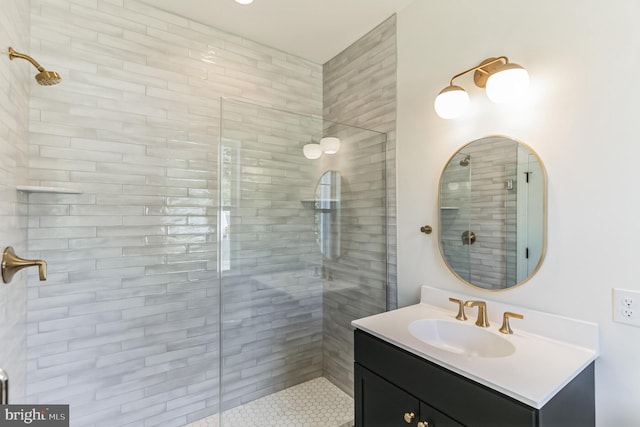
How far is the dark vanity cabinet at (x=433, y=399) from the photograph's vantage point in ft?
3.07

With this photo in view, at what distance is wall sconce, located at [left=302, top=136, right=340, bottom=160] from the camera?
6.22 ft

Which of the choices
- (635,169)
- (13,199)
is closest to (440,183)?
(635,169)

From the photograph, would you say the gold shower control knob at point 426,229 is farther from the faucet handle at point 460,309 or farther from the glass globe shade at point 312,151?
the glass globe shade at point 312,151

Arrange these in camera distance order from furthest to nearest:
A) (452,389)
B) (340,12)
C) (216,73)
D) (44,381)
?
(216,73)
(340,12)
(44,381)
(452,389)

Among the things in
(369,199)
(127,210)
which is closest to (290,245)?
(369,199)

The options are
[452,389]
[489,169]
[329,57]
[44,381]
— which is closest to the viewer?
[452,389]

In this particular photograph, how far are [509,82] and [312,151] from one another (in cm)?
105

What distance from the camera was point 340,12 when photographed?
1942 millimetres

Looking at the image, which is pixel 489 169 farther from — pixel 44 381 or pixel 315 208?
pixel 44 381

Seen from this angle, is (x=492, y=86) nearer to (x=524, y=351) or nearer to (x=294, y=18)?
(x=524, y=351)

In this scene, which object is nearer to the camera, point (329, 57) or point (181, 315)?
point (181, 315)

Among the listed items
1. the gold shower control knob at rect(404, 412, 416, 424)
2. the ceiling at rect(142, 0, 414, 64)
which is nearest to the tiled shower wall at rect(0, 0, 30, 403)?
the ceiling at rect(142, 0, 414, 64)

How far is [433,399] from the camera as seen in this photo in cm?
112

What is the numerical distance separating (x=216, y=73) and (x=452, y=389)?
2.20m
